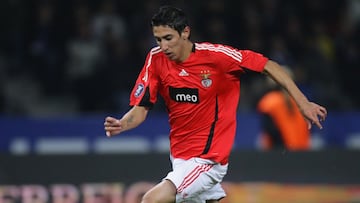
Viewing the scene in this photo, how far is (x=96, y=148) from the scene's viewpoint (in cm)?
1251

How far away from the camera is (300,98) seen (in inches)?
281

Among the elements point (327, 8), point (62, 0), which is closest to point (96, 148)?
point (62, 0)

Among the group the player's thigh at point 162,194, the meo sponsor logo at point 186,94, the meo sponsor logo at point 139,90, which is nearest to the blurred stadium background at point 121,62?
the meo sponsor logo at point 139,90

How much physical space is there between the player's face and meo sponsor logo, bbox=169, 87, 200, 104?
0.24 m

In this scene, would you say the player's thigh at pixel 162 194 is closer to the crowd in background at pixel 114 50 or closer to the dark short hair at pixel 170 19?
the dark short hair at pixel 170 19

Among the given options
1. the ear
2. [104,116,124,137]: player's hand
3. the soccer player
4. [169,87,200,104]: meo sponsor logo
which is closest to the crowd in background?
the soccer player

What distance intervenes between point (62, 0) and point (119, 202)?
4.12m

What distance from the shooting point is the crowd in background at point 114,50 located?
12.9 meters

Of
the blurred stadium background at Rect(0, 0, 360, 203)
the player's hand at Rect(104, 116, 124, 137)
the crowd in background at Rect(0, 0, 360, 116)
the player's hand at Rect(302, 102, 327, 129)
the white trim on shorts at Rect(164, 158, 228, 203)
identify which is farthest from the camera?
the crowd in background at Rect(0, 0, 360, 116)

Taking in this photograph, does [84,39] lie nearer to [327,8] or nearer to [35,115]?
[35,115]

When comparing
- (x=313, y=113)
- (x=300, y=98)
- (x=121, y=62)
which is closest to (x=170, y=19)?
(x=300, y=98)

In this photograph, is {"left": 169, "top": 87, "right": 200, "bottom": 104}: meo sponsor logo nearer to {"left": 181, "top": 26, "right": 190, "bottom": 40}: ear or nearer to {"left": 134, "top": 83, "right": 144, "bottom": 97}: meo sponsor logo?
{"left": 134, "top": 83, "right": 144, "bottom": 97}: meo sponsor logo

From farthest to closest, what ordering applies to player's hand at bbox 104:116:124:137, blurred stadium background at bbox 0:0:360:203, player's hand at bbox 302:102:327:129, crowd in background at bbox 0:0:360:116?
crowd in background at bbox 0:0:360:116 < blurred stadium background at bbox 0:0:360:203 < player's hand at bbox 302:102:327:129 < player's hand at bbox 104:116:124:137

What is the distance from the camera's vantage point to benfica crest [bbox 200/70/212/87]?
24.0 ft
